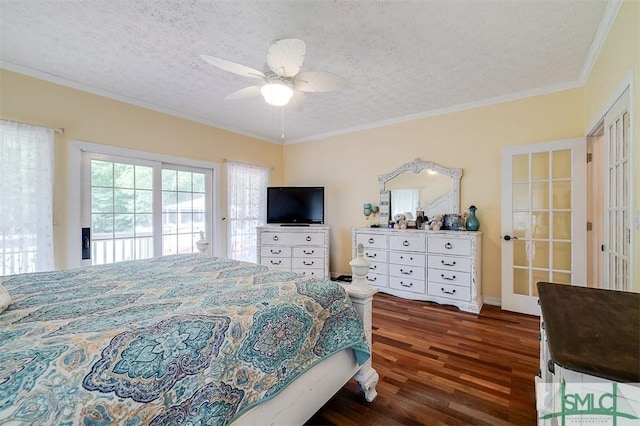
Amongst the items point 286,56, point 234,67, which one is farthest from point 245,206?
point 286,56

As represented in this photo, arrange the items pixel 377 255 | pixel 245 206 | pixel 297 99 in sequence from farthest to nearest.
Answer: pixel 245 206 < pixel 377 255 < pixel 297 99

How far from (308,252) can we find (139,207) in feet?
7.74

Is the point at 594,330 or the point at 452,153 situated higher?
the point at 452,153

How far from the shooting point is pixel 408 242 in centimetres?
351

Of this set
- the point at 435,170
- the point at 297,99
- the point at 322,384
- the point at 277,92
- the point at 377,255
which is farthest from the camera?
the point at 377,255

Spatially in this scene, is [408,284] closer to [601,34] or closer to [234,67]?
[601,34]

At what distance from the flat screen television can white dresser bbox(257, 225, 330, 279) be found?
29 cm

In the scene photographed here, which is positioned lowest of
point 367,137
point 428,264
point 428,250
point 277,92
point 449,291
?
point 449,291

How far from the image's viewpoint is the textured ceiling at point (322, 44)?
1790 mm

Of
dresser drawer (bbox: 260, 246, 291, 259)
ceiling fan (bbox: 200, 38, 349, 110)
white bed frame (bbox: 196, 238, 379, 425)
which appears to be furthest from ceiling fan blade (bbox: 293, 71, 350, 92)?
dresser drawer (bbox: 260, 246, 291, 259)

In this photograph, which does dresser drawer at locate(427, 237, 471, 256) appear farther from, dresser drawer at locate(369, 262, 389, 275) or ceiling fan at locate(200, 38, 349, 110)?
ceiling fan at locate(200, 38, 349, 110)

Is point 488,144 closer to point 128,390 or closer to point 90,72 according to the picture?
point 128,390

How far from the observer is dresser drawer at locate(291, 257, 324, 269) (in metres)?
4.22

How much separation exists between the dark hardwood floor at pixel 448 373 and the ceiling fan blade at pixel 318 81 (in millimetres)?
2167
